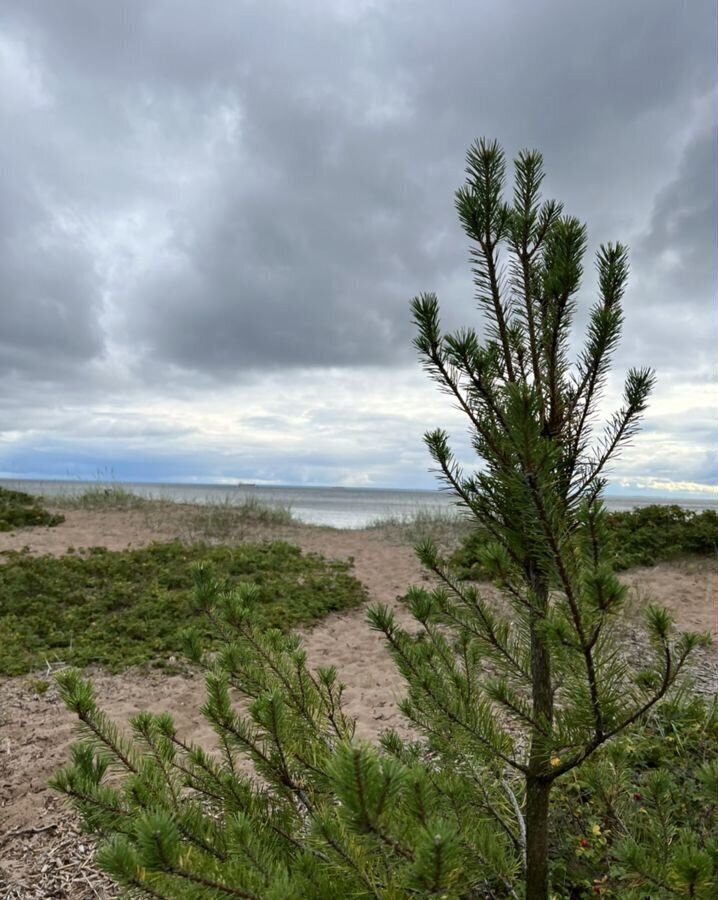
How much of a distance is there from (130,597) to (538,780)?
26.7ft

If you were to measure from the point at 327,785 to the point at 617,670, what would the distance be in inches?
44.3

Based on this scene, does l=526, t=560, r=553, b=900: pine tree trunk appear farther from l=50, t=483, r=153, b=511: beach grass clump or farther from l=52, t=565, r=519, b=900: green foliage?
l=50, t=483, r=153, b=511: beach grass clump

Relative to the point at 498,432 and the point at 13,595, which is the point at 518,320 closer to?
the point at 498,432

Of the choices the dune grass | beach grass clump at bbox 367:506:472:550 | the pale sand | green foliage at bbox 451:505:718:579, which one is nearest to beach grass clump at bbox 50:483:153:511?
the dune grass

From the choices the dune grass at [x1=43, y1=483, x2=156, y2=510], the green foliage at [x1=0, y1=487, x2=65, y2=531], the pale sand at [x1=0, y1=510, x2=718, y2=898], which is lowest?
the pale sand at [x1=0, y1=510, x2=718, y2=898]

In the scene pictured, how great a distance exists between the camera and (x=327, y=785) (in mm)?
2111

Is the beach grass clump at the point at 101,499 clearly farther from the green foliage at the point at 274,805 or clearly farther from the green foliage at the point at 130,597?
the green foliage at the point at 274,805

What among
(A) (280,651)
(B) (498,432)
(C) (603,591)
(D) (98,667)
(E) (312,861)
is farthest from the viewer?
(D) (98,667)

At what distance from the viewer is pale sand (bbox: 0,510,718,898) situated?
13.2ft

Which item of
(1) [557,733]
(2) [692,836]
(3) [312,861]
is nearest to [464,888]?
(3) [312,861]

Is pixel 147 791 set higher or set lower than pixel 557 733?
lower

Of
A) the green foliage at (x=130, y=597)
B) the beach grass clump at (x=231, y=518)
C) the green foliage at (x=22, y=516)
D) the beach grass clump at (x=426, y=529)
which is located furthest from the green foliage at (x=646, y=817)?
the green foliage at (x=22, y=516)

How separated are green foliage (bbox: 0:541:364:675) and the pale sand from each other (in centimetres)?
45

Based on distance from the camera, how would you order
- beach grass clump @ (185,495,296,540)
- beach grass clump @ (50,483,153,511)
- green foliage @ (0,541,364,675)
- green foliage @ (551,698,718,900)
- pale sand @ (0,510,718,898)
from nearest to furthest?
green foliage @ (551,698,718,900) < pale sand @ (0,510,718,898) < green foliage @ (0,541,364,675) < beach grass clump @ (185,495,296,540) < beach grass clump @ (50,483,153,511)
